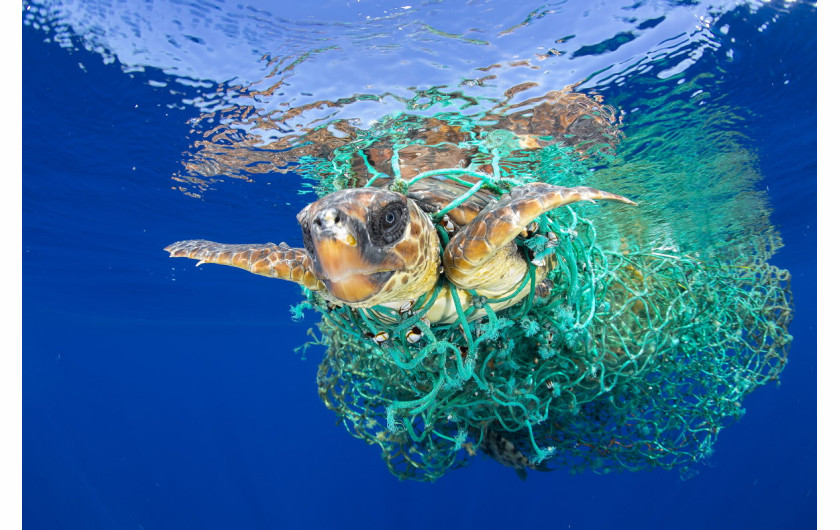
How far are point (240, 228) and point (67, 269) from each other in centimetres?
950

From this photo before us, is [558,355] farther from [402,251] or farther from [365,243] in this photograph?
[365,243]

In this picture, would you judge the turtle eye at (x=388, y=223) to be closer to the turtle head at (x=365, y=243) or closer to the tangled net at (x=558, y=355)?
the turtle head at (x=365, y=243)

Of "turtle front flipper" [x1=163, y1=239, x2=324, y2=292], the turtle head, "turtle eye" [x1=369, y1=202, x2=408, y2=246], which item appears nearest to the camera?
the turtle head

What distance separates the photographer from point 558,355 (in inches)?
121

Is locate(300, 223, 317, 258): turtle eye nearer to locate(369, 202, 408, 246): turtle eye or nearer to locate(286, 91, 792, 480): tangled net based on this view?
locate(369, 202, 408, 246): turtle eye

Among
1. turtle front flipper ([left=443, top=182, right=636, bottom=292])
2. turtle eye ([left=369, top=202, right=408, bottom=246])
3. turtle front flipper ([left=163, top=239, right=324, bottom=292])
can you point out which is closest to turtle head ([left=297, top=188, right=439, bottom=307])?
turtle eye ([left=369, top=202, right=408, bottom=246])

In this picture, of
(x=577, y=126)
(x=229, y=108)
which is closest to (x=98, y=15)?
(x=229, y=108)

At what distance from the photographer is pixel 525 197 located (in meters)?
2.05

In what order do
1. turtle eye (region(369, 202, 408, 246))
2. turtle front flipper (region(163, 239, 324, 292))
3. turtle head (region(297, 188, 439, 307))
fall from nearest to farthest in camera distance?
turtle head (region(297, 188, 439, 307)) < turtle eye (region(369, 202, 408, 246)) < turtle front flipper (region(163, 239, 324, 292))

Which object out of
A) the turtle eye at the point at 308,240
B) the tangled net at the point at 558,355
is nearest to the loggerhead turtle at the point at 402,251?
the turtle eye at the point at 308,240

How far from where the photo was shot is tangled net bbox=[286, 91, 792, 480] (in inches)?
104

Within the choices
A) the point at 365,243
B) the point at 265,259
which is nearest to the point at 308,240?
the point at 365,243

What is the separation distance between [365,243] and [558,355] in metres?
1.88
